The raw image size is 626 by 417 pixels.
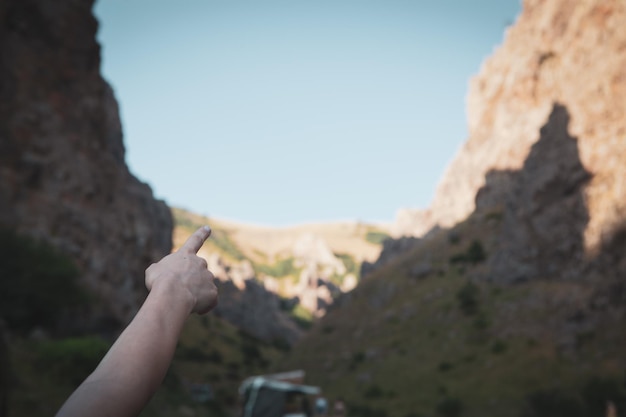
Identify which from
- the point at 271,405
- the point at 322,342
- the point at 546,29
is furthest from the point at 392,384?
the point at 546,29

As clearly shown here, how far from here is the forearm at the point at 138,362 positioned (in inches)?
55.5

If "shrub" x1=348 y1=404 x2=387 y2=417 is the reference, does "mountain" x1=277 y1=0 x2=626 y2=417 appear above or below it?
above

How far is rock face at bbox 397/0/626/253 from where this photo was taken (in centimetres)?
2842

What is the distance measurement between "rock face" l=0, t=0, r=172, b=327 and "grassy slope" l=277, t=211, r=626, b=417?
1950cm

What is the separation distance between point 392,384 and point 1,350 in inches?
1127

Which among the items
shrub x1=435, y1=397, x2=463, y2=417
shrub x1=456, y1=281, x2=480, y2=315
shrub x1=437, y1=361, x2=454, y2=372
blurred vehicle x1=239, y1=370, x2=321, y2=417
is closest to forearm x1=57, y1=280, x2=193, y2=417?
blurred vehicle x1=239, y1=370, x2=321, y2=417

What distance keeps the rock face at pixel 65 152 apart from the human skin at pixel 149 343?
27.3 m

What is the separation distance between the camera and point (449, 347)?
1353 inches

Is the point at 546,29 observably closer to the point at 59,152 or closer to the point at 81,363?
the point at 59,152

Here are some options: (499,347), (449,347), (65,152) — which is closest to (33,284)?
(65,152)

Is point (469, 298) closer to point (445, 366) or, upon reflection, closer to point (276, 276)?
point (445, 366)

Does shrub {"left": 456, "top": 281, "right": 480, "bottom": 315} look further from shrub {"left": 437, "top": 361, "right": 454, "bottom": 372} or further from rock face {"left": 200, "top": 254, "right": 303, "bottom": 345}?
rock face {"left": 200, "top": 254, "right": 303, "bottom": 345}

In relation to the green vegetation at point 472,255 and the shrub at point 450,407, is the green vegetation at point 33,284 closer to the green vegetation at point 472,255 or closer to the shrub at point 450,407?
the shrub at point 450,407

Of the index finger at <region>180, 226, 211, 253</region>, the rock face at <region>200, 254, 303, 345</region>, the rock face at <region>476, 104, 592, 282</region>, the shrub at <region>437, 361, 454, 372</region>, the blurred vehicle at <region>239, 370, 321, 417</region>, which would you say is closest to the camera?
the index finger at <region>180, 226, 211, 253</region>
